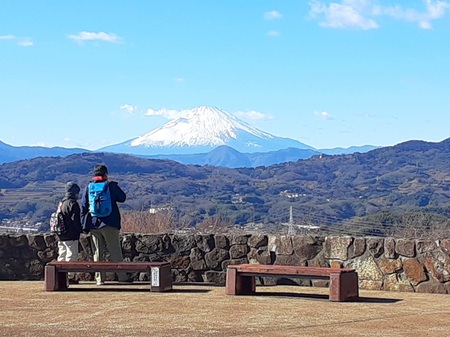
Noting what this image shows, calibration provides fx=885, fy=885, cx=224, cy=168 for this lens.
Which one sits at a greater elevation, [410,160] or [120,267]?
[410,160]

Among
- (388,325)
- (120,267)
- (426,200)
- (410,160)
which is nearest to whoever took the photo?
(388,325)

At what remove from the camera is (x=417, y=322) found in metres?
8.55

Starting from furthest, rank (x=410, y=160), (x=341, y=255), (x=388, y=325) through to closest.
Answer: (x=410, y=160), (x=341, y=255), (x=388, y=325)

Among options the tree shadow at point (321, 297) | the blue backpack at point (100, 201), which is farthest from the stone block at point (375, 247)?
the blue backpack at point (100, 201)

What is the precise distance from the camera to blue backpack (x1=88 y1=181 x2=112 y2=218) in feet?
37.5

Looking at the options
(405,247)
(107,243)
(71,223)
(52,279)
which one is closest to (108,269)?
(52,279)

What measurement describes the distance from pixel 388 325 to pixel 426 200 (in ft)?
260

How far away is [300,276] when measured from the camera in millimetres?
10234

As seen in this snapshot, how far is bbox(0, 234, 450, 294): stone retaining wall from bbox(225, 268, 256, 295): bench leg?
1233 mm

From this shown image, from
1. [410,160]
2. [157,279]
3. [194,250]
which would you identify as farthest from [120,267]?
[410,160]

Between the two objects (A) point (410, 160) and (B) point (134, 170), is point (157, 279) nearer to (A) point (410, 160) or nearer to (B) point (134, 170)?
(B) point (134, 170)

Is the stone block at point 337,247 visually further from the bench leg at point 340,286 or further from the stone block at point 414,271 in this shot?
the bench leg at point 340,286

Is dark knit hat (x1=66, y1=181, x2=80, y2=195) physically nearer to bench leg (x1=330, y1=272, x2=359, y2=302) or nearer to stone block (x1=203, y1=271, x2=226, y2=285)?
stone block (x1=203, y1=271, x2=226, y2=285)

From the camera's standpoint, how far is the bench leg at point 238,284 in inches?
419
